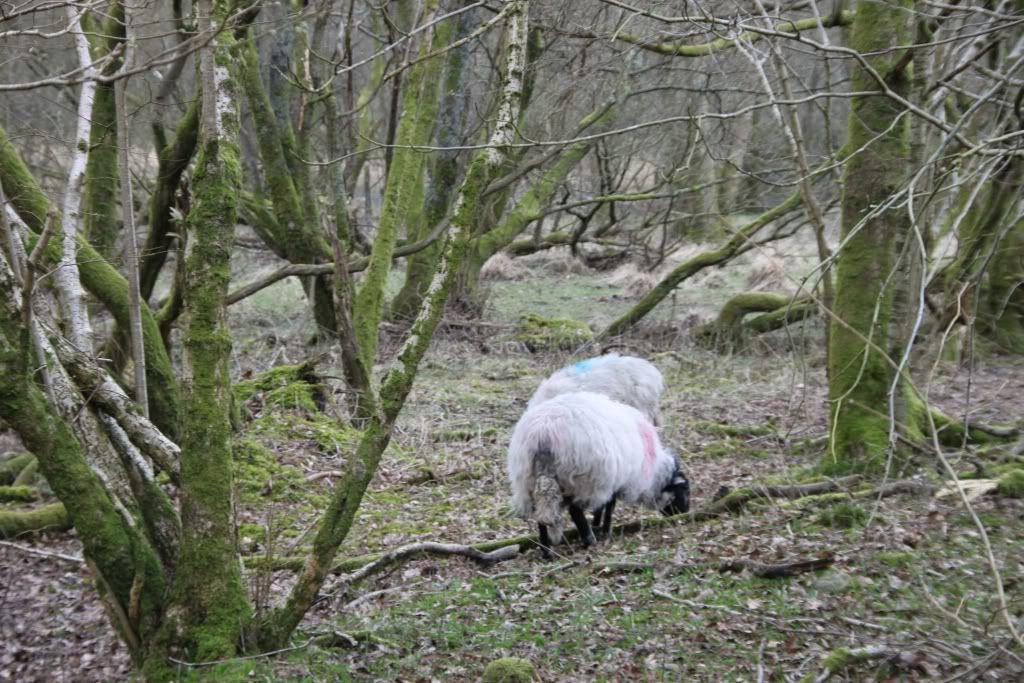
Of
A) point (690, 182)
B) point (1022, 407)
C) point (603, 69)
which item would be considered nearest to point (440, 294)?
point (1022, 407)

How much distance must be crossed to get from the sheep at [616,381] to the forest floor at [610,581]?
0.89m

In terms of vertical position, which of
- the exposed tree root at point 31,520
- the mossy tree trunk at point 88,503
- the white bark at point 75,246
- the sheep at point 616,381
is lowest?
the exposed tree root at point 31,520

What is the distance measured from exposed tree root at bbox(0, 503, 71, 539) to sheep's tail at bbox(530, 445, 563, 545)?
3542 mm

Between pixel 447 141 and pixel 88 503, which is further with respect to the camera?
pixel 447 141

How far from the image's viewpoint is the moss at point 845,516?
5480mm

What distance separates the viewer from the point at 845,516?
18.1 feet

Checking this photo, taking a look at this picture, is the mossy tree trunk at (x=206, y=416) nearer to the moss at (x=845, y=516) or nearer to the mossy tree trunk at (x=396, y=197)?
the moss at (x=845, y=516)

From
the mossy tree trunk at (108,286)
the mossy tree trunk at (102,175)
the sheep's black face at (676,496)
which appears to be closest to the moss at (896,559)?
the sheep's black face at (676,496)

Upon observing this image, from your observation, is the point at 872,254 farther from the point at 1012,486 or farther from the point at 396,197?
the point at 396,197

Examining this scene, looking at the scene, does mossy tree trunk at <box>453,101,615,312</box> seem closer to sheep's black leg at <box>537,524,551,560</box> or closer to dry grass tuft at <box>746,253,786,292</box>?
dry grass tuft at <box>746,253,786,292</box>

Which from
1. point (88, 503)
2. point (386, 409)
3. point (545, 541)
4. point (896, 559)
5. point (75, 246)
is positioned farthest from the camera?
point (545, 541)

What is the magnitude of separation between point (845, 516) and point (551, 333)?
26.8 ft

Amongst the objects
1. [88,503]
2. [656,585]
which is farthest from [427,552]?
[88,503]

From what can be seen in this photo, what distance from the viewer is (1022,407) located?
29.3 feet
